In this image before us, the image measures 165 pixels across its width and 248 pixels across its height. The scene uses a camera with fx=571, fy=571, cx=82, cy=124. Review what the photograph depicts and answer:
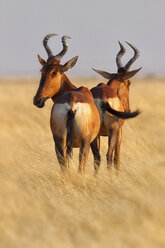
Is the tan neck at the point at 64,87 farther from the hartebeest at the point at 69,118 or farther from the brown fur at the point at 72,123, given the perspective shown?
the brown fur at the point at 72,123

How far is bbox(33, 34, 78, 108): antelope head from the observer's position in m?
8.55

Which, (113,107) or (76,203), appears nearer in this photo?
(76,203)

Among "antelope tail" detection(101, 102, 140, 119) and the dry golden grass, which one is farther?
"antelope tail" detection(101, 102, 140, 119)

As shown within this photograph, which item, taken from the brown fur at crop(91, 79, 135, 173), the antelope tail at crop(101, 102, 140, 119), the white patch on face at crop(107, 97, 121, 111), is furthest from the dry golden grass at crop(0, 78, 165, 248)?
the white patch on face at crop(107, 97, 121, 111)

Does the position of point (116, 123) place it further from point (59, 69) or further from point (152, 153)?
point (152, 153)

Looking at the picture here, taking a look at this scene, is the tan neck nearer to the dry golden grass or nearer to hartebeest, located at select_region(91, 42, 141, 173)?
hartebeest, located at select_region(91, 42, 141, 173)


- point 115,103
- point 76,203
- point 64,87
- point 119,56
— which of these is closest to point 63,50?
point 64,87

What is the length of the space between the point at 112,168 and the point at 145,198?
302 cm

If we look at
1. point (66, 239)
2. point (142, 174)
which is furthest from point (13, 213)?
point (142, 174)

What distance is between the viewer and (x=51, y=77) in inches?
339

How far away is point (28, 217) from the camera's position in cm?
585

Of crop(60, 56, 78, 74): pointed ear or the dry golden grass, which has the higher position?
crop(60, 56, 78, 74): pointed ear

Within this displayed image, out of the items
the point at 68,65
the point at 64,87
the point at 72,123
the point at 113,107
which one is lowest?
the point at 113,107

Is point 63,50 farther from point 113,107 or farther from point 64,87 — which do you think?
point 113,107
